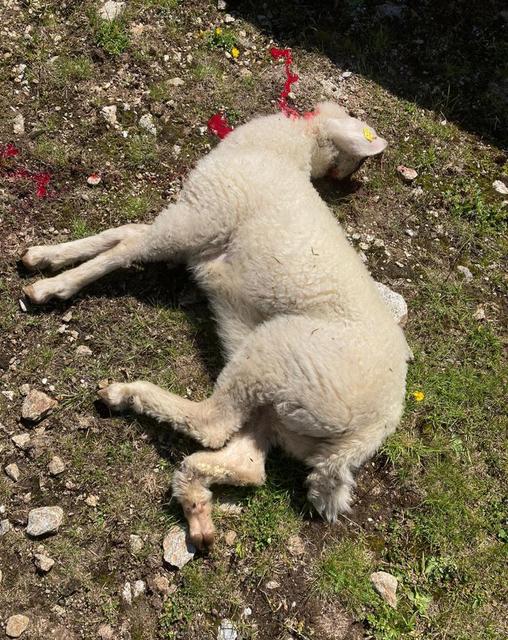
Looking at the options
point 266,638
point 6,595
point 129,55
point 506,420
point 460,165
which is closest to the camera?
point 6,595

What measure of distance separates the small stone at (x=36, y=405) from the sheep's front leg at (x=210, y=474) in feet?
3.00

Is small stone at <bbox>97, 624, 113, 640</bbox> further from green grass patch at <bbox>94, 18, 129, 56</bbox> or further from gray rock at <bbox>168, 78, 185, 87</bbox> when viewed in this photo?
green grass patch at <bbox>94, 18, 129, 56</bbox>

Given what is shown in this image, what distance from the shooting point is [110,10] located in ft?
16.1

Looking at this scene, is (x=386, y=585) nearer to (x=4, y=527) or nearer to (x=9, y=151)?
(x=4, y=527)

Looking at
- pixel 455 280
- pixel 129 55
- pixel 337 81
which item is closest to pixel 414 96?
pixel 337 81

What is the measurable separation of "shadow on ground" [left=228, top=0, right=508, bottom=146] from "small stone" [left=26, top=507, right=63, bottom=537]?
14.4 feet

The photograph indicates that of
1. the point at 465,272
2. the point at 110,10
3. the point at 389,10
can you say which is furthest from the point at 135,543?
the point at 389,10

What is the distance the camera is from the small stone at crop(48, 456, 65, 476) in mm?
3594

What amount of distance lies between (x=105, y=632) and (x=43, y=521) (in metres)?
0.72

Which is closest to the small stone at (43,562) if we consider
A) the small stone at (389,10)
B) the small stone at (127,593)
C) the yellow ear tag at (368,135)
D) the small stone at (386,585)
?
the small stone at (127,593)

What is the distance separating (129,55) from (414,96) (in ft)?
8.54

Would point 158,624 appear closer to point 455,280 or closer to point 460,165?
point 455,280

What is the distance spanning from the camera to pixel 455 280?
4895mm

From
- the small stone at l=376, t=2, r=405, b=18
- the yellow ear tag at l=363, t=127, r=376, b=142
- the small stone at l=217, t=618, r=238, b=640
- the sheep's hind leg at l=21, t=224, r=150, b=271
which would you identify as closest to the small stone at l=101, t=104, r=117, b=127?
the sheep's hind leg at l=21, t=224, r=150, b=271
